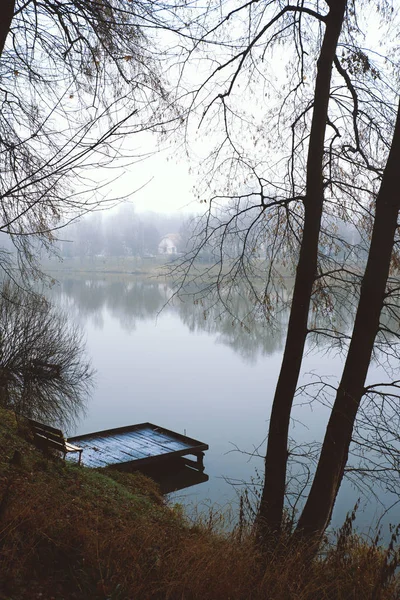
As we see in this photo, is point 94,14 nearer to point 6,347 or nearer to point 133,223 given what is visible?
point 6,347

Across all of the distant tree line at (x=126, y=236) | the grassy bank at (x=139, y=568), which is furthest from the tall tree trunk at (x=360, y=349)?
the distant tree line at (x=126, y=236)

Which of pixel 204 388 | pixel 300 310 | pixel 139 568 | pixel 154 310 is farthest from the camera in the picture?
pixel 154 310

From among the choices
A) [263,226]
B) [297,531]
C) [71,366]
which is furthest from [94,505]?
[71,366]

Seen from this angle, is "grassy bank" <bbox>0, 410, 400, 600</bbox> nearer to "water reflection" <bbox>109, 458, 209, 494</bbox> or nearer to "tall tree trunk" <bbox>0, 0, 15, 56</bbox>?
"tall tree trunk" <bbox>0, 0, 15, 56</bbox>

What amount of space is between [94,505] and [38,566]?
3054 millimetres

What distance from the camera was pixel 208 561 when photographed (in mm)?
3576

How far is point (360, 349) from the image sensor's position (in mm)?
4738

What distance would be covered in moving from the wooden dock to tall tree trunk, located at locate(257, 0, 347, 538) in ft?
21.0

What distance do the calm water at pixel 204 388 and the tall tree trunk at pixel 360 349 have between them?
1.00 m

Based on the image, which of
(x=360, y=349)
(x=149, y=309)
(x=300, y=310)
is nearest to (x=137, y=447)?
(x=300, y=310)

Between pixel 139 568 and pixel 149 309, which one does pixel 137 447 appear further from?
pixel 149 309

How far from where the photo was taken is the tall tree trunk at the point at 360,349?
183 inches

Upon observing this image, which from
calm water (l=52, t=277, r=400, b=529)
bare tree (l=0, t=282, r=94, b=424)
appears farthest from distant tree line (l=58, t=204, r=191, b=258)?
bare tree (l=0, t=282, r=94, b=424)

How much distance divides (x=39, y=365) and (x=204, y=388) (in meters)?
6.37
